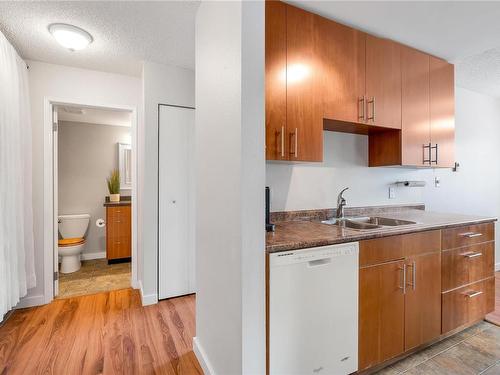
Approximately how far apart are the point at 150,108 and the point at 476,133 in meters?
4.07

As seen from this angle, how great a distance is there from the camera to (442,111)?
7.90 feet

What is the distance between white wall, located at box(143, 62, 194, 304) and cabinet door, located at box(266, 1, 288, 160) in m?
1.43

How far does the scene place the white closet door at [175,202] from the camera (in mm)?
2639

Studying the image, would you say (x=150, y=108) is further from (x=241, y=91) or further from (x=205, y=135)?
(x=241, y=91)

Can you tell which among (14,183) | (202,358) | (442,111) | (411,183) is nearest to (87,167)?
(14,183)

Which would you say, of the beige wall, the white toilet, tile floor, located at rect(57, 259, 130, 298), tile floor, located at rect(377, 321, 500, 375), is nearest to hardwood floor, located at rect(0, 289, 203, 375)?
tile floor, located at rect(57, 259, 130, 298)

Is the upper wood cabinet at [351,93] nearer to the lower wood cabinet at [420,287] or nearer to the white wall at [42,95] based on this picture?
the lower wood cabinet at [420,287]

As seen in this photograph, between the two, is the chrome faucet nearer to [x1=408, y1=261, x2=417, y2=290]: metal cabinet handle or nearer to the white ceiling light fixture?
[x1=408, y1=261, x2=417, y2=290]: metal cabinet handle

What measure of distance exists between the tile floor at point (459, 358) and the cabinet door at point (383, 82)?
1.69m

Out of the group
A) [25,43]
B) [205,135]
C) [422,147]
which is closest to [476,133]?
[422,147]

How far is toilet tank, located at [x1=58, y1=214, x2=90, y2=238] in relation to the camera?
12.0ft

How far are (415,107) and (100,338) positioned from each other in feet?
10.4

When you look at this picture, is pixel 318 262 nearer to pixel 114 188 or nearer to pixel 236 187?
pixel 236 187

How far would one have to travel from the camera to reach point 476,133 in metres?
3.43
